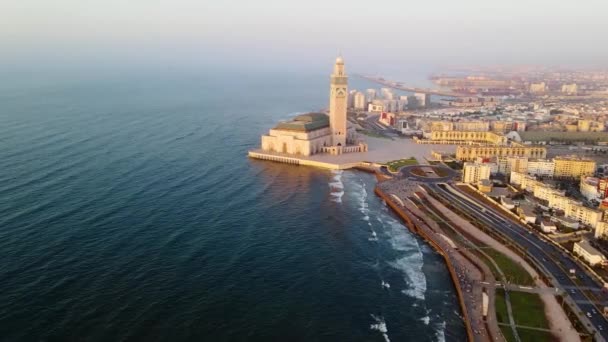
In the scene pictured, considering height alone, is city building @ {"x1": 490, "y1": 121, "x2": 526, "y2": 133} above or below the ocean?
above

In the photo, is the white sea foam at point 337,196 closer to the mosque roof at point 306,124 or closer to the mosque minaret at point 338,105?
the mosque roof at point 306,124

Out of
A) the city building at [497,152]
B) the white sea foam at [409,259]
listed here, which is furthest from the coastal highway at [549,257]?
the city building at [497,152]

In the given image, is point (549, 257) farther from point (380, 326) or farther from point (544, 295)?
point (380, 326)

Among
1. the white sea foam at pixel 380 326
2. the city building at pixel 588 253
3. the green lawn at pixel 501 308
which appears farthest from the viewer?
the city building at pixel 588 253

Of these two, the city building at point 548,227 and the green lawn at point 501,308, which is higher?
the city building at point 548,227

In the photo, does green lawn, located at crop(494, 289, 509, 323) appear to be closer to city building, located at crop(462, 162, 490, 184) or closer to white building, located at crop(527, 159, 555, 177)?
city building, located at crop(462, 162, 490, 184)

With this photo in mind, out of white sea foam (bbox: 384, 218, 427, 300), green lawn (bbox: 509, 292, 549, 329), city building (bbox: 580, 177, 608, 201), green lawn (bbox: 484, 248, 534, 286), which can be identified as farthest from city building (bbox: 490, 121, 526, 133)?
green lawn (bbox: 509, 292, 549, 329)

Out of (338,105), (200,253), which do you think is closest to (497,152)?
(338,105)

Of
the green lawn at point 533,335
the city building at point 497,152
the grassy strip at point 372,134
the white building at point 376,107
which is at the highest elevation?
the white building at point 376,107
